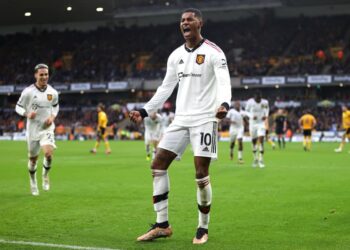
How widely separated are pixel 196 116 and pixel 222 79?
1.90 feet

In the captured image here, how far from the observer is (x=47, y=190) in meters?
14.0

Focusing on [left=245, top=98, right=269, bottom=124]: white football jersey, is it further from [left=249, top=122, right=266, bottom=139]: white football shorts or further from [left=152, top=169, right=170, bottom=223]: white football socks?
[left=152, top=169, right=170, bottom=223]: white football socks

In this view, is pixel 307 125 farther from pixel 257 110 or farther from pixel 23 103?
pixel 23 103

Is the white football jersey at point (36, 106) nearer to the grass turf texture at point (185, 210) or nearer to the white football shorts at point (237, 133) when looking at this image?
the grass turf texture at point (185, 210)

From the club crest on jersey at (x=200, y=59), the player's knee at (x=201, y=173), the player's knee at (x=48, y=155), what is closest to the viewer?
the player's knee at (x=201, y=173)

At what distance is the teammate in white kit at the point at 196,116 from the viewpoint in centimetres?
758

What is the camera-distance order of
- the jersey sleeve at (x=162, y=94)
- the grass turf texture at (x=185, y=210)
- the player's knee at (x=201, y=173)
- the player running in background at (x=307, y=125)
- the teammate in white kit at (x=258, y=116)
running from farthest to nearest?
the player running in background at (x=307, y=125) < the teammate in white kit at (x=258, y=116) < the jersey sleeve at (x=162, y=94) < the grass turf texture at (x=185, y=210) < the player's knee at (x=201, y=173)

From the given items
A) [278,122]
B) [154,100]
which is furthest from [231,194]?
[278,122]

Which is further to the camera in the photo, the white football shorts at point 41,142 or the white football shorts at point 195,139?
the white football shorts at point 41,142

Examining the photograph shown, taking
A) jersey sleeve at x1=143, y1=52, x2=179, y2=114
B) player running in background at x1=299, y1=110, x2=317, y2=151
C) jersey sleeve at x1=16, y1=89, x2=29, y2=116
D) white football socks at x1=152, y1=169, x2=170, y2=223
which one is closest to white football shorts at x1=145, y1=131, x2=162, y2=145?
player running in background at x1=299, y1=110, x2=317, y2=151

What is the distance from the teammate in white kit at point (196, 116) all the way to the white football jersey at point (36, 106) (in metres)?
5.95

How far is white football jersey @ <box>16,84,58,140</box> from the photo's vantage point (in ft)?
43.0

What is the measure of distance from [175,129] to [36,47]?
65.1 m

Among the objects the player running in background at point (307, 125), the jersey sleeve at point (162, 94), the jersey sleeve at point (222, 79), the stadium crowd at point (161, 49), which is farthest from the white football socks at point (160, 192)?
the stadium crowd at point (161, 49)
